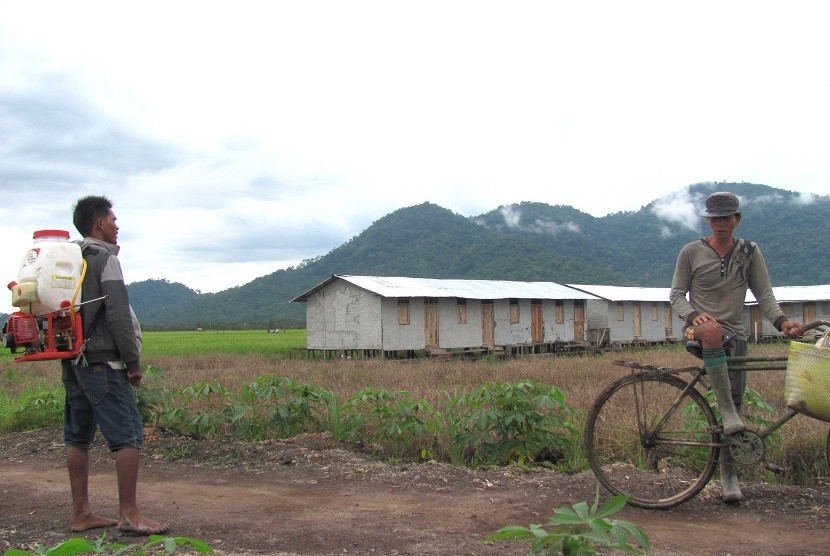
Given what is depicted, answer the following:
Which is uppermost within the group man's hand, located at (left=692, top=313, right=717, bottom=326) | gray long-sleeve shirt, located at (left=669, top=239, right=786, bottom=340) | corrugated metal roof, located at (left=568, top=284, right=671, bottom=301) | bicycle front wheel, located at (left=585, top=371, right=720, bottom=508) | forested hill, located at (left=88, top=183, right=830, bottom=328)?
forested hill, located at (left=88, top=183, right=830, bottom=328)

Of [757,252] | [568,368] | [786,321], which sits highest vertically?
[757,252]

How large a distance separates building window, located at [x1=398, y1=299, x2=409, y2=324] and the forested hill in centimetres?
4060

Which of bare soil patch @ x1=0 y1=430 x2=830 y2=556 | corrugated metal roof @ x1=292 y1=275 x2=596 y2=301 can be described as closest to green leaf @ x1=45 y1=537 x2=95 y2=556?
bare soil patch @ x1=0 y1=430 x2=830 y2=556

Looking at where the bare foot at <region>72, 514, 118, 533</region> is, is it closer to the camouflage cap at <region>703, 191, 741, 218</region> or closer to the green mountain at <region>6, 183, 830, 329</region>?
the camouflage cap at <region>703, 191, 741, 218</region>

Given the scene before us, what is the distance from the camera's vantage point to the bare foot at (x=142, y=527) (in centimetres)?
409

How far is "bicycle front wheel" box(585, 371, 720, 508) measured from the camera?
469 centimetres

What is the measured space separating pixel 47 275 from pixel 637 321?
125 ft

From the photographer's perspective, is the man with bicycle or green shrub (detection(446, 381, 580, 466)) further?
green shrub (detection(446, 381, 580, 466))

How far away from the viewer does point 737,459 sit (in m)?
4.54

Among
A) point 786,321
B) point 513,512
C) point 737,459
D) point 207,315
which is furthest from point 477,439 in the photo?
point 207,315

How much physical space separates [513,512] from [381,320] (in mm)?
21958

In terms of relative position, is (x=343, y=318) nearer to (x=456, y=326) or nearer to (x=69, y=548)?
(x=456, y=326)

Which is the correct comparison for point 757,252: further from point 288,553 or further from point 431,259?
point 431,259

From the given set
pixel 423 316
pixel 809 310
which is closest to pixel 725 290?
pixel 423 316
